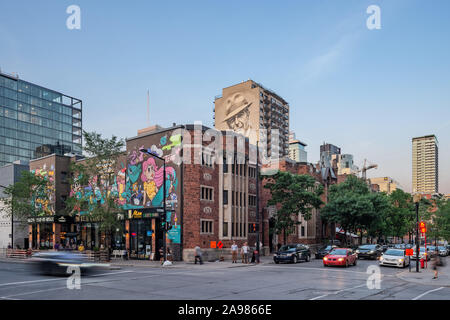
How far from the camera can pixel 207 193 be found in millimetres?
38500

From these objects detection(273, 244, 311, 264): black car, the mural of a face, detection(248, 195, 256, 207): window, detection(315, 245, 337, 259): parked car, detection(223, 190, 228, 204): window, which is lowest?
detection(315, 245, 337, 259): parked car

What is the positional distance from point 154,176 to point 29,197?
17707mm

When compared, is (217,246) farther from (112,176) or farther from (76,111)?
(76,111)

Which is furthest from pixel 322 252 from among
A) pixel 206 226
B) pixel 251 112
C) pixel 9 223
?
pixel 251 112

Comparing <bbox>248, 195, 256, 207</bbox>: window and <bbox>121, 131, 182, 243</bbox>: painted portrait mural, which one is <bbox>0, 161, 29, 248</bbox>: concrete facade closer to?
<bbox>121, 131, 182, 243</bbox>: painted portrait mural

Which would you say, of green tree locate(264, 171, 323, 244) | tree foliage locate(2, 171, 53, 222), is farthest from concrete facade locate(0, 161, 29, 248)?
green tree locate(264, 171, 323, 244)

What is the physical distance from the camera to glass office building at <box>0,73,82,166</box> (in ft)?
448

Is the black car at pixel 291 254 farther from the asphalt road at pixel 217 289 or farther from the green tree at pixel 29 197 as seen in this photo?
the green tree at pixel 29 197

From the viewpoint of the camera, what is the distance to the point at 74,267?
2231 centimetres

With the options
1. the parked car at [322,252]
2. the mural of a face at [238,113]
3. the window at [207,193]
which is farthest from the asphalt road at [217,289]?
the mural of a face at [238,113]

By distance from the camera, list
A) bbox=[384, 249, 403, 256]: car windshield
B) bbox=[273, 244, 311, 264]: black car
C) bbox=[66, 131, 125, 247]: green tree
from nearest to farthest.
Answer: bbox=[384, 249, 403, 256]: car windshield, bbox=[273, 244, 311, 264]: black car, bbox=[66, 131, 125, 247]: green tree

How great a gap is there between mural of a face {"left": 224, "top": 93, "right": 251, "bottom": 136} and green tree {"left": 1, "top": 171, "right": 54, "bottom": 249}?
272 feet
